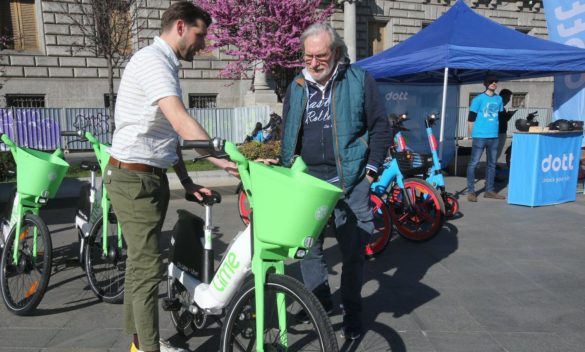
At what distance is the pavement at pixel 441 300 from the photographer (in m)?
3.06

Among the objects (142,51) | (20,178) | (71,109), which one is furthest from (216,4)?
(142,51)

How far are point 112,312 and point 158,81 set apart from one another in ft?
6.83

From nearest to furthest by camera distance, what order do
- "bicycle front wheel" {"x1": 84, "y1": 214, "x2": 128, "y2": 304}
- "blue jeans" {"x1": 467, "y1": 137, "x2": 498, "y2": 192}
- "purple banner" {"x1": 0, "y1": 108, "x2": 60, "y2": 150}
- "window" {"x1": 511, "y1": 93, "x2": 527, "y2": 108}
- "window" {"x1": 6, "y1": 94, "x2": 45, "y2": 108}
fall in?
"bicycle front wheel" {"x1": 84, "y1": 214, "x2": 128, "y2": 304}
"blue jeans" {"x1": 467, "y1": 137, "x2": 498, "y2": 192}
"purple banner" {"x1": 0, "y1": 108, "x2": 60, "y2": 150}
"window" {"x1": 6, "y1": 94, "x2": 45, "y2": 108}
"window" {"x1": 511, "y1": 93, "x2": 527, "y2": 108}

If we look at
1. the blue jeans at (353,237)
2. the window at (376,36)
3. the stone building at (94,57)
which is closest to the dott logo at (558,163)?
the blue jeans at (353,237)

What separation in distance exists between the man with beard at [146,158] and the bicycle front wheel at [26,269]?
1151 mm

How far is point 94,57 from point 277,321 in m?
16.9

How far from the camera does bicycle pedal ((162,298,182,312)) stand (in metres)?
2.85

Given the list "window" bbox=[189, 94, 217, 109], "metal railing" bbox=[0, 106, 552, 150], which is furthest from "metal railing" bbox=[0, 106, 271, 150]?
"window" bbox=[189, 94, 217, 109]

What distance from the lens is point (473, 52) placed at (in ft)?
25.8

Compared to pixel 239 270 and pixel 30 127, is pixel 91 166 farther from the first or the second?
pixel 30 127

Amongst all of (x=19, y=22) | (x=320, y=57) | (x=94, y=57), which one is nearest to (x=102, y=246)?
(x=320, y=57)

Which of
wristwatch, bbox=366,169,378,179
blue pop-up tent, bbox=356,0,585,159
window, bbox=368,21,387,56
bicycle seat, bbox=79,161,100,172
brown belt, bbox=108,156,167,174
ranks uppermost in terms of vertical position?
window, bbox=368,21,387,56

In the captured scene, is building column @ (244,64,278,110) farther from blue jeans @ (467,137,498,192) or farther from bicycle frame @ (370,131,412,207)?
bicycle frame @ (370,131,412,207)

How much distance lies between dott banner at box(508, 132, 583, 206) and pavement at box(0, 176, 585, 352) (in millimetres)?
1281
